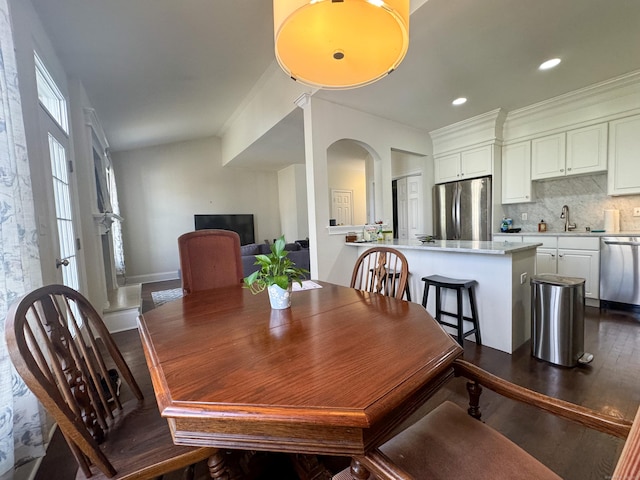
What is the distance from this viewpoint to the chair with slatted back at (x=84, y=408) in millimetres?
634

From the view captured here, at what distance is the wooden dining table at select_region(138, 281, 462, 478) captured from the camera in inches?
23.8

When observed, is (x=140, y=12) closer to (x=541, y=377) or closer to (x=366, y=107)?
(x=366, y=107)

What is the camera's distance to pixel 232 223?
6793 millimetres

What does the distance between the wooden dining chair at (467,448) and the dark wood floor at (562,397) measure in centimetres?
76

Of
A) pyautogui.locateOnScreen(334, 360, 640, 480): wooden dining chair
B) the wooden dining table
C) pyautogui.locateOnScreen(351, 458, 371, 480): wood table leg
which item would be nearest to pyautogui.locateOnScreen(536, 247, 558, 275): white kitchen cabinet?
the wooden dining table

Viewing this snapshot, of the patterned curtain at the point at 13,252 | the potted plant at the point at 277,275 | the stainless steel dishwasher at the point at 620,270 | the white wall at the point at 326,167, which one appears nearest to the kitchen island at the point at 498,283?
the white wall at the point at 326,167

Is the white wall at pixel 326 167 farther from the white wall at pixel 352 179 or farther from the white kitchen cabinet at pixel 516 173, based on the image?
the white wall at pixel 352 179

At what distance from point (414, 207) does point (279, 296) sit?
4.25 m

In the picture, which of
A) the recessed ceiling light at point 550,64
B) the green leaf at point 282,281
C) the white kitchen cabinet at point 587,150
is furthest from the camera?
Result: the white kitchen cabinet at point 587,150

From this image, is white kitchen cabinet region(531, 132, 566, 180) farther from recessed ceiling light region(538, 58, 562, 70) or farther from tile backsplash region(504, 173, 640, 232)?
recessed ceiling light region(538, 58, 562, 70)

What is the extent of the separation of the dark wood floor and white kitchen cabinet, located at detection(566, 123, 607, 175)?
1.94 m

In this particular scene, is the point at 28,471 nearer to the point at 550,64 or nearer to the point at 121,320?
the point at 121,320

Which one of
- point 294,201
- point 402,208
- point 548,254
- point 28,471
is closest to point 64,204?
point 28,471

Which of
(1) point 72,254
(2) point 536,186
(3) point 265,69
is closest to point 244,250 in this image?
(1) point 72,254
